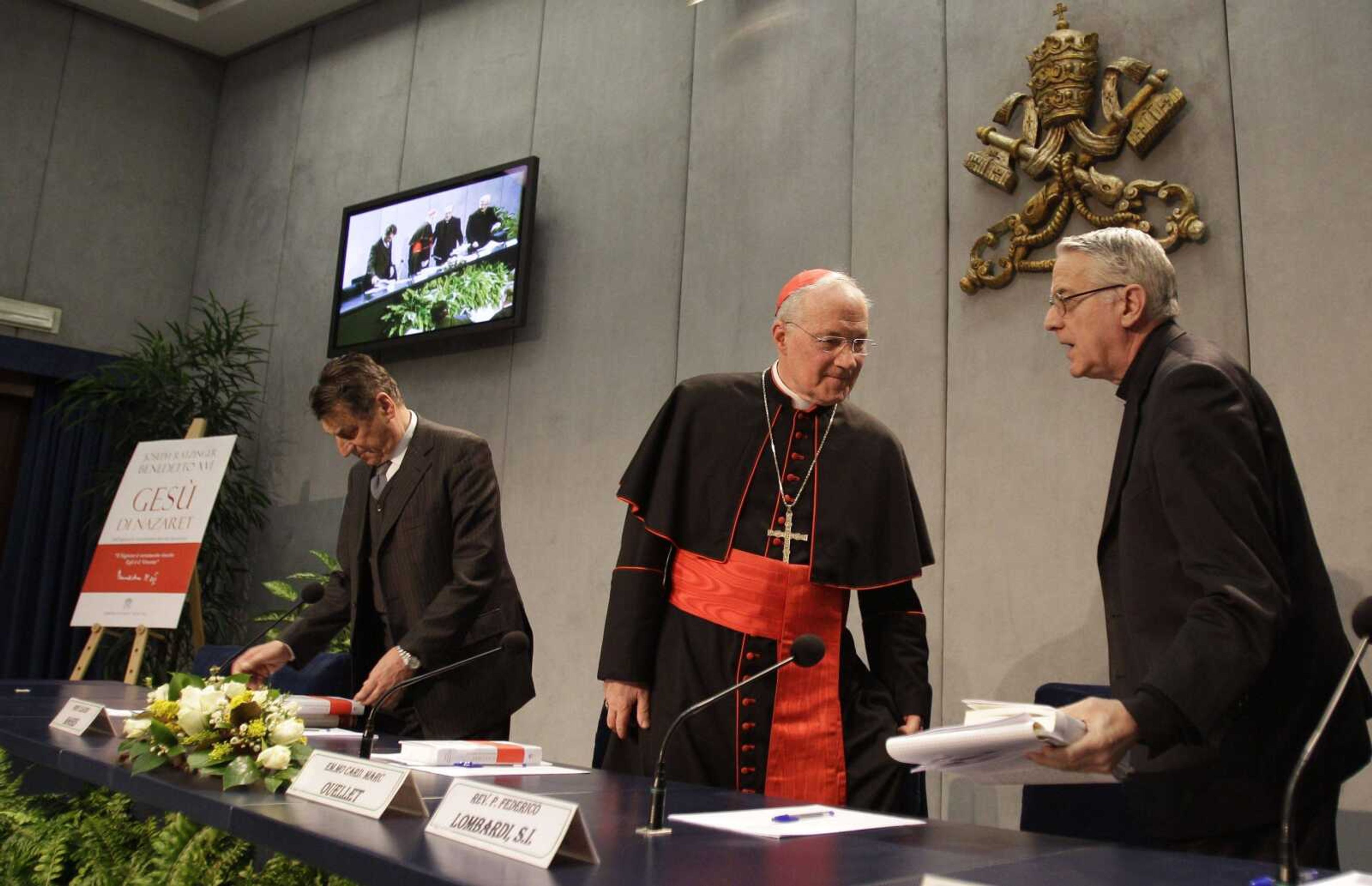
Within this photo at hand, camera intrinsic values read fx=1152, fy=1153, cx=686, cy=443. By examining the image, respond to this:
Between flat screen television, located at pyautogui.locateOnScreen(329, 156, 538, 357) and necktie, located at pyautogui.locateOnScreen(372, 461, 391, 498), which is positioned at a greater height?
flat screen television, located at pyautogui.locateOnScreen(329, 156, 538, 357)

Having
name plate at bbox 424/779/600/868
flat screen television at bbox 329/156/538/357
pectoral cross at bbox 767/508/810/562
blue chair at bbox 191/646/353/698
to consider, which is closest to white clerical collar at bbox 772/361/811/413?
pectoral cross at bbox 767/508/810/562

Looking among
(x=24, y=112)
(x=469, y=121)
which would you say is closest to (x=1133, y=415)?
(x=469, y=121)

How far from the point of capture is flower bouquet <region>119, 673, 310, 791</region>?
5.48 feet

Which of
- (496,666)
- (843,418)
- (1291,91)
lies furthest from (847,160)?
(496,666)

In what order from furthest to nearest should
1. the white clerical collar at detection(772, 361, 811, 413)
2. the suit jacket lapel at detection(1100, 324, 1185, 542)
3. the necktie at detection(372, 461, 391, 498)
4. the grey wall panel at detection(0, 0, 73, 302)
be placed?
the grey wall panel at detection(0, 0, 73, 302) → the necktie at detection(372, 461, 391, 498) → the white clerical collar at detection(772, 361, 811, 413) → the suit jacket lapel at detection(1100, 324, 1185, 542)

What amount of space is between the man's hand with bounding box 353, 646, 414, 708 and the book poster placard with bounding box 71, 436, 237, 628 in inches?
104

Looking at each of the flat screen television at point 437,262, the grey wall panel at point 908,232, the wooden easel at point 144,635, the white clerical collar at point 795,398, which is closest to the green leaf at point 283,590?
the wooden easel at point 144,635

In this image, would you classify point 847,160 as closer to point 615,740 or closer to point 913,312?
point 913,312

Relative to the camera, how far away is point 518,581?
195 inches

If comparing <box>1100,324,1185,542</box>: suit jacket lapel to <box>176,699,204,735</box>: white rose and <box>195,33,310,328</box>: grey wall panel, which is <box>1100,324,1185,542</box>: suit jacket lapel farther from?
<box>195,33,310,328</box>: grey wall panel

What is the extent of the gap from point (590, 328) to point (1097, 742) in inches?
147

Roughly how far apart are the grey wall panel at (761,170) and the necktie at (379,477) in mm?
1608

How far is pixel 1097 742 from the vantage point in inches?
55.3

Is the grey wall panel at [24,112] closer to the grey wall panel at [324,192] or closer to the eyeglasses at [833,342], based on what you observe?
the grey wall panel at [324,192]
